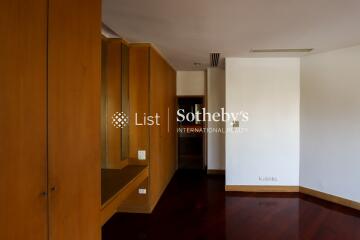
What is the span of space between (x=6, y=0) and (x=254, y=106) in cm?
424

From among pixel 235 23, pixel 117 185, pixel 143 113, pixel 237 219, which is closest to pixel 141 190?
pixel 117 185

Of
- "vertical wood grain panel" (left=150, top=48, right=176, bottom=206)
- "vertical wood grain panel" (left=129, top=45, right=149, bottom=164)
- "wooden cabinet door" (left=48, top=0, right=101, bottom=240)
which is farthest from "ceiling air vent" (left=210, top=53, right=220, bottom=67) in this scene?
"wooden cabinet door" (left=48, top=0, right=101, bottom=240)

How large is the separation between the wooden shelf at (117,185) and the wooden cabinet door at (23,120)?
95 centimetres

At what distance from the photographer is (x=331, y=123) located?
409cm

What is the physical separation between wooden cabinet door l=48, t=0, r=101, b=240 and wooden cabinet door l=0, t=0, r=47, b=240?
0.07 metres

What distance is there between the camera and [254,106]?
4.62 m

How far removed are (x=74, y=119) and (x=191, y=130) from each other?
5.24 metres

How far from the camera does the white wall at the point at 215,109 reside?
230 inches

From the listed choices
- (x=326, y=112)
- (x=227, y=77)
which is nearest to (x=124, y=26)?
(x=227, y=77)

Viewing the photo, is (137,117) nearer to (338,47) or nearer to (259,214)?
(259,214)

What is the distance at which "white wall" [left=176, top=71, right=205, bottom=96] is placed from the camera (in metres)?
6.18

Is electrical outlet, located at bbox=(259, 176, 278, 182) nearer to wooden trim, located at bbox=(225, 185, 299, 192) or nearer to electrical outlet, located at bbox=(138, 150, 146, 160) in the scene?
wooden trim, located at bbox=(225, 185, 299, 192)

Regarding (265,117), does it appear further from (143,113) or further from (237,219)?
(143,113)

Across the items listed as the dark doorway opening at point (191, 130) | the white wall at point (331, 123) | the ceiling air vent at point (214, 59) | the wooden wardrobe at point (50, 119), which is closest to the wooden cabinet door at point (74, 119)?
the wooden wardrobe at point (50, 119)
